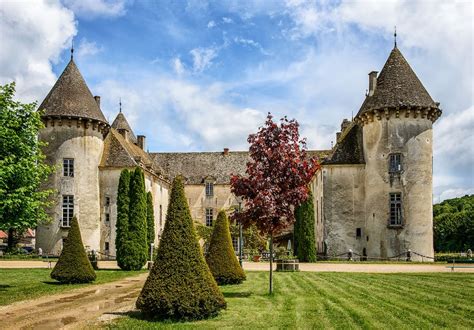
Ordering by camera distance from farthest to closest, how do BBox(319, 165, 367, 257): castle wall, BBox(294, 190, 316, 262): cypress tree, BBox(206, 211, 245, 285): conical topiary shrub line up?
BBox(319, 165, 367, 257): castle wall < BBox(294, 190, 316, 262): cypress tree < BBox(206, 211, 245, 285): conical topiary shrub

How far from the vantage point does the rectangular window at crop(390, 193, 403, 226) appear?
34.7m

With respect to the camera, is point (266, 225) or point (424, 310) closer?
point (424, 310)

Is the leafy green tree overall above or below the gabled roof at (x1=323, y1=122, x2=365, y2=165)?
below

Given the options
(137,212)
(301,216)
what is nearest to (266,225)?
(137,212)

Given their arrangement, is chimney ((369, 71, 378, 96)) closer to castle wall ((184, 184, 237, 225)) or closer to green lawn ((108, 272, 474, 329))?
castle wall ((184, 184, 237, 225))

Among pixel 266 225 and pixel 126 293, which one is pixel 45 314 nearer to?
pixel 126 293

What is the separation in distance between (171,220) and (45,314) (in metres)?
4.44

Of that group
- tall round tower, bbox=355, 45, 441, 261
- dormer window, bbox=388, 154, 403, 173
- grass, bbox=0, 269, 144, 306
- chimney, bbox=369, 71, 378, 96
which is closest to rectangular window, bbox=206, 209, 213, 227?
tall round tower, bbox=355, 45, 441, 261

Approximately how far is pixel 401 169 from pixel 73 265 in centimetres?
2346

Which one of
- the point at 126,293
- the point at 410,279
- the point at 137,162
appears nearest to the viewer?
the point at 126,293

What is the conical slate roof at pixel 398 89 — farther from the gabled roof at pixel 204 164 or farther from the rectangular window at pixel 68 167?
the rectangular window at pixel 68 167

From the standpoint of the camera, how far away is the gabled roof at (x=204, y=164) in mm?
54688

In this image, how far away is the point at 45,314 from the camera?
13.1 metres

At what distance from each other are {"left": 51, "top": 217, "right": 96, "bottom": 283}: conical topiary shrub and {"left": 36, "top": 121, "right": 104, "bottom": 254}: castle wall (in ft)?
57.4
